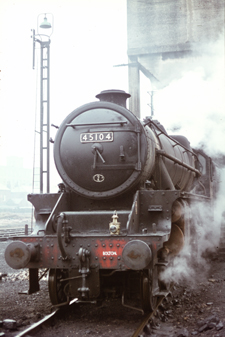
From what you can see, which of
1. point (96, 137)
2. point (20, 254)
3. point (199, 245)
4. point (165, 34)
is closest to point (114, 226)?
point (20, 254)

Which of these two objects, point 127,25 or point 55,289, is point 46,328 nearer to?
point 55,289

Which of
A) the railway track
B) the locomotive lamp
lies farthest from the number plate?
the railway track

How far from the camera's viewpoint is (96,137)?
5.71 metres

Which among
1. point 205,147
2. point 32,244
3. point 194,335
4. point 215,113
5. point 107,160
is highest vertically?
point 215,113

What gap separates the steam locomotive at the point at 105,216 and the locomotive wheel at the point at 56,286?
0.01 m

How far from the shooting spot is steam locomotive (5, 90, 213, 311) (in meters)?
5.00

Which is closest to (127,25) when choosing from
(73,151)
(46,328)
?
(73,151)

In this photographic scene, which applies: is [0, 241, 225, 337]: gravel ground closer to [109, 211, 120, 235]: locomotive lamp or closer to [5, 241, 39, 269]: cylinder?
[5, 241, 39, 269]: cylinder

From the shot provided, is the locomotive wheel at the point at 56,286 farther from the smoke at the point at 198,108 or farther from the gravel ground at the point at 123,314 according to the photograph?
the smoke at the point at 198,108

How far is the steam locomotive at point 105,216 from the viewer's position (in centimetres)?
500

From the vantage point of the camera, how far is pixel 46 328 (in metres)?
4.96

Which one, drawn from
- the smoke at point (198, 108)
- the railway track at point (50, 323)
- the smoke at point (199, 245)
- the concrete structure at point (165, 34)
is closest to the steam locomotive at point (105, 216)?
the railway track at point (50, 323)

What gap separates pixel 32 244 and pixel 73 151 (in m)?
1.41

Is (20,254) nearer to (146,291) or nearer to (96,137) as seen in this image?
(146,291)
